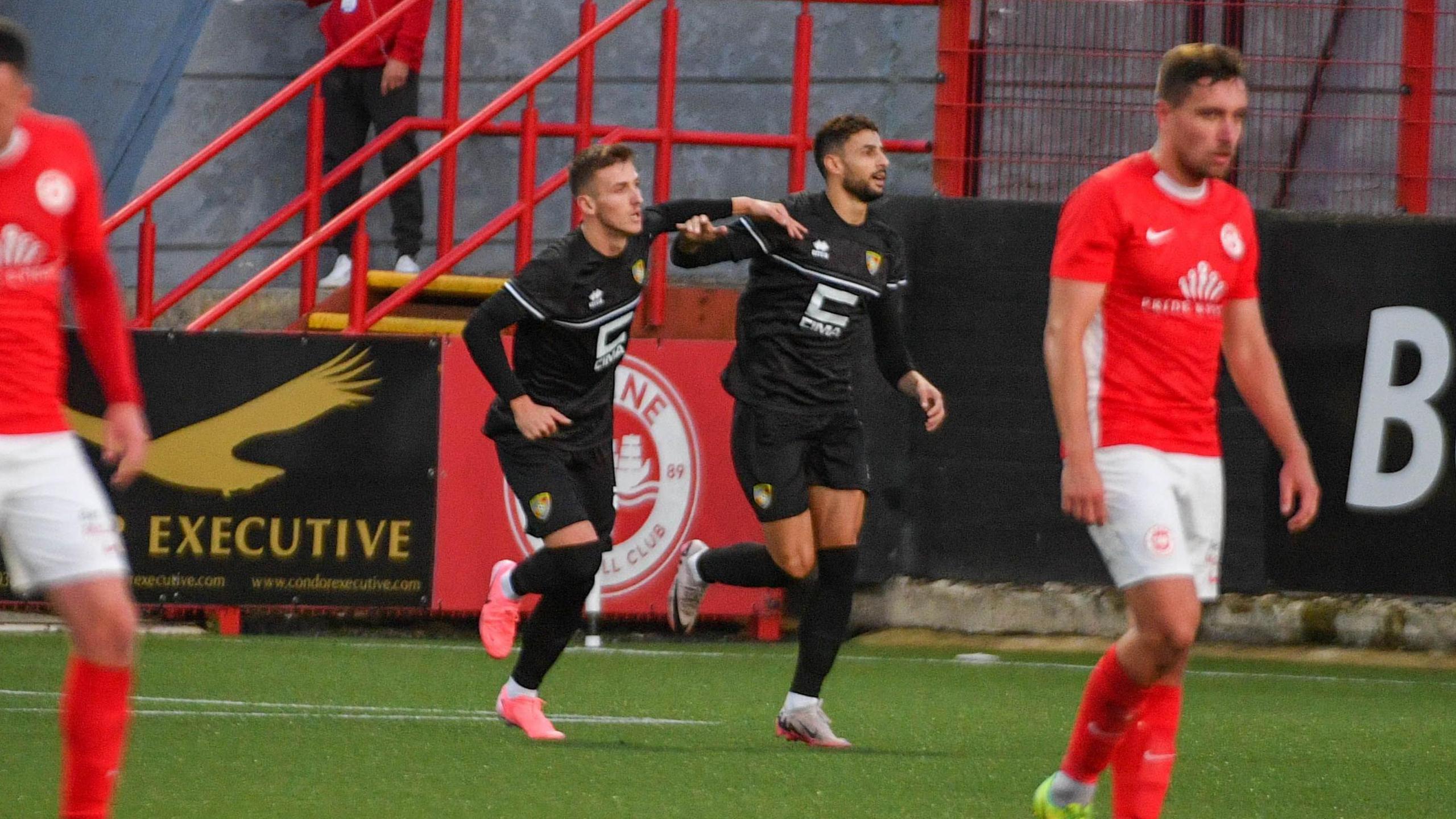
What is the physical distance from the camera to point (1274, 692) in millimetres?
9523

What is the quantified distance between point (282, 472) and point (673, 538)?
197cm

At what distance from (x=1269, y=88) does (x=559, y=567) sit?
5.65 m

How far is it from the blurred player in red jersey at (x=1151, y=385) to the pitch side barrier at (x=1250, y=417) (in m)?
5.82

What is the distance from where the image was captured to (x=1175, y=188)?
5254 millimetres

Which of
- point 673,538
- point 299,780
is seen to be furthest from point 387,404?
point 299,780

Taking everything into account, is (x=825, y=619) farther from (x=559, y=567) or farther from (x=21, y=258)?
(x=21, y=258)

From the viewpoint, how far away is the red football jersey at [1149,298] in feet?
16.9

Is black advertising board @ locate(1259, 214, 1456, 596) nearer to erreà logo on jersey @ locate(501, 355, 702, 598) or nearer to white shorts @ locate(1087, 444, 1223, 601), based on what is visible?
erreà logo on jersey @ locate(501, 355, 702, 598)

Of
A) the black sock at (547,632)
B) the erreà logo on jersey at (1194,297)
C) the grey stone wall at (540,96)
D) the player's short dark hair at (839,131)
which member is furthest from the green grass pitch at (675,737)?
the grey stone wall at (540,96)

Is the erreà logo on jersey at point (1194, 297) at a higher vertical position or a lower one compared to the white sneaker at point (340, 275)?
higher

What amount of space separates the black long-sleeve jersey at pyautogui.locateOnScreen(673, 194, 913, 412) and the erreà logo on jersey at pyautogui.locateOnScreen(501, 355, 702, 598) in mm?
3299

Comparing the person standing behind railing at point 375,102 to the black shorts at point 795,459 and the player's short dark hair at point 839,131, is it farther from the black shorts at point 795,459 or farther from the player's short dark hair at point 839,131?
the black shorts at point 795,459

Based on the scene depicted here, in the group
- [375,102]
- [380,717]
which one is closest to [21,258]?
[380,717]

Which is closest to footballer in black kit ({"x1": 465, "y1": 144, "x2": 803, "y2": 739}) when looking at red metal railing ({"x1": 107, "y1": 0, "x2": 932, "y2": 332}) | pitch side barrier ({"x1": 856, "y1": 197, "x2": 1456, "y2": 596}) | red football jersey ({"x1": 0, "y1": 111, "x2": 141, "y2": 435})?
red football jersey ({"x1": 0, "y1": 111, "x2": 141, "y2": 435})
